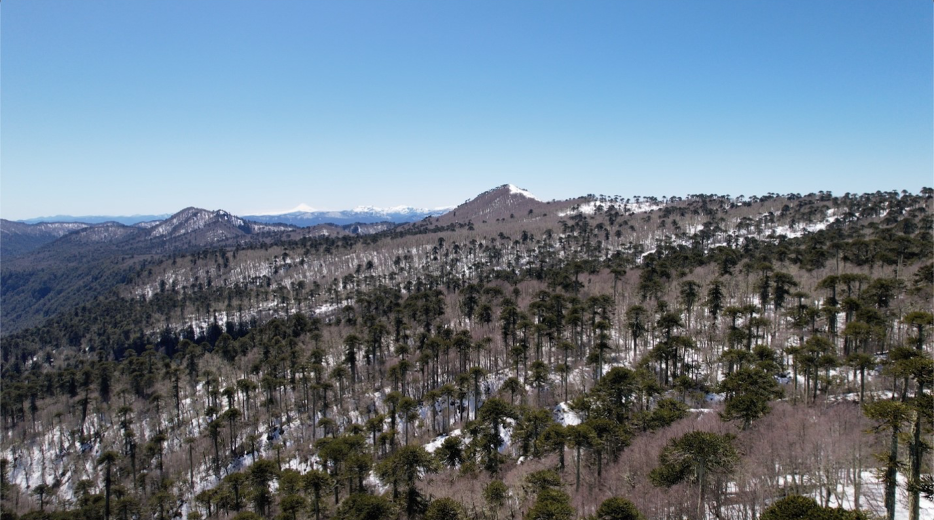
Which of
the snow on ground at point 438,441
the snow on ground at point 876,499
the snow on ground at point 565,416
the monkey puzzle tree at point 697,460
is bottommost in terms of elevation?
the snow on ground at point 438,441

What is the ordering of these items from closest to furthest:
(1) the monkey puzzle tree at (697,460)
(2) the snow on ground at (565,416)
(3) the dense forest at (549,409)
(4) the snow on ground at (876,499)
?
(4) the snow on ground at (876,499), (1) the monkey puzzle tree at (697,460), (3) the dense forest at (549,409), (2) the snow on ground at (565,416)

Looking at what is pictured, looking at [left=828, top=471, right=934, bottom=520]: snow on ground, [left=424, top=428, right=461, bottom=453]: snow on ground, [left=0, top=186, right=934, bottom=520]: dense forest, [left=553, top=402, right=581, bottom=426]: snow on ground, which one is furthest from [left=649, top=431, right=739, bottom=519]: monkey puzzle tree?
[left=424, top=428, right=461, bottom=453]: snow on ground

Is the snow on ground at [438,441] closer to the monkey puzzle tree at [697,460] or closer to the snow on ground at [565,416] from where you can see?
the snow on ground at [565,416]

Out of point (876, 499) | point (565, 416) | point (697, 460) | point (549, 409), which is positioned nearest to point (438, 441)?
point (549, 409)

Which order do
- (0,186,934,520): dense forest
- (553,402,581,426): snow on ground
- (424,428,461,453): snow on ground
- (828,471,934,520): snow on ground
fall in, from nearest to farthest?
(828,471,934,520): snow on ground → (0,186,934,520): dense forest → (553,402,581,426): snow on ground → (424,428,461,453): snow on ground

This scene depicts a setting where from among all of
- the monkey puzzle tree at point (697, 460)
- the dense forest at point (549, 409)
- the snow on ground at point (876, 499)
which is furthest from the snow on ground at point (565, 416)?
the snow on ground at point (876, 499)

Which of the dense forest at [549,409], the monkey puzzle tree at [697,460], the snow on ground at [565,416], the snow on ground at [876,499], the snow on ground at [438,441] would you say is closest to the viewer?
the snow on ground at [876,499]

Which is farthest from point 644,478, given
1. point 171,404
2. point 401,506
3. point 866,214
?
point 866,214

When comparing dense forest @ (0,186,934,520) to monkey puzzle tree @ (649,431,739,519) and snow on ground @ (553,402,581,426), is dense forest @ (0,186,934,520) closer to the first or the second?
monkey puzzle tree @ (649,431,739,519)

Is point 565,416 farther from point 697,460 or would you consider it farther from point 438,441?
point 697,460

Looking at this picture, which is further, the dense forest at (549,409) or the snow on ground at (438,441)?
the snow on ground at (438,441)
